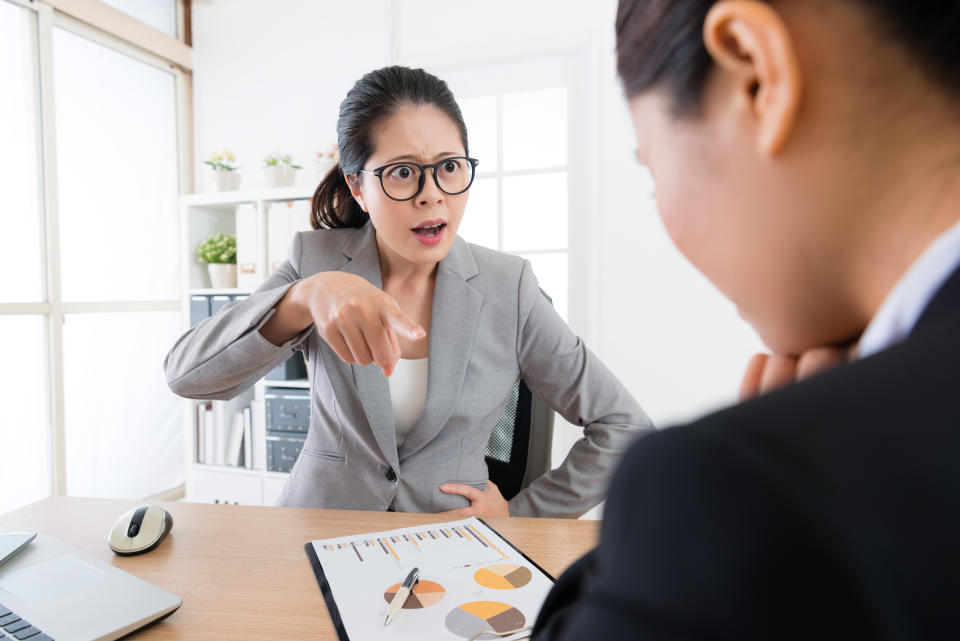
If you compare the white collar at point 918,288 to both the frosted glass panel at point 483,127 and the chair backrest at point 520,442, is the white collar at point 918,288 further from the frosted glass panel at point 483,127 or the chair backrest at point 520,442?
the frosted glass panel at point 483,127

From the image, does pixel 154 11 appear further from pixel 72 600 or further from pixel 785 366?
pixel 785 366

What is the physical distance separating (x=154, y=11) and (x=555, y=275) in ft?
8.49

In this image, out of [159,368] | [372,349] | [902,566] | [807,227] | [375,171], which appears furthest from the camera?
[159,368]

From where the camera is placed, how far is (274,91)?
3188 millimetres

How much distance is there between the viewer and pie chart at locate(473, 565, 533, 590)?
0.74 m

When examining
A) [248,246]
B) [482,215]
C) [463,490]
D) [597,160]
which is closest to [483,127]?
[482,215]

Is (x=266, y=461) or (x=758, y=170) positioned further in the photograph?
(x=266, y=461)

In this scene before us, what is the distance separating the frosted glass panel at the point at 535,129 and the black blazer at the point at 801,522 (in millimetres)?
2690

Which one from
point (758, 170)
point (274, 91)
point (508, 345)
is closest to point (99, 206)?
point (274, 91)

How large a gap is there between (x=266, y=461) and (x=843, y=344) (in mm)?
2848

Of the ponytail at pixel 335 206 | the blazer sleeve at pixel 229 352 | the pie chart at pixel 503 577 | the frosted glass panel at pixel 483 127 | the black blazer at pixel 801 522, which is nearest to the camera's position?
the black blazer at pixel 801 522

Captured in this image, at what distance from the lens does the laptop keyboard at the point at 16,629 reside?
2.01ft

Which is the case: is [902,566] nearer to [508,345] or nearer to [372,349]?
[372,349]

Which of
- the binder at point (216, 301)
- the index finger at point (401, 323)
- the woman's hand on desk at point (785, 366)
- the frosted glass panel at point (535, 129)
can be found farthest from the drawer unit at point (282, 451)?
the woman's hand on desk at point (785, 366)
